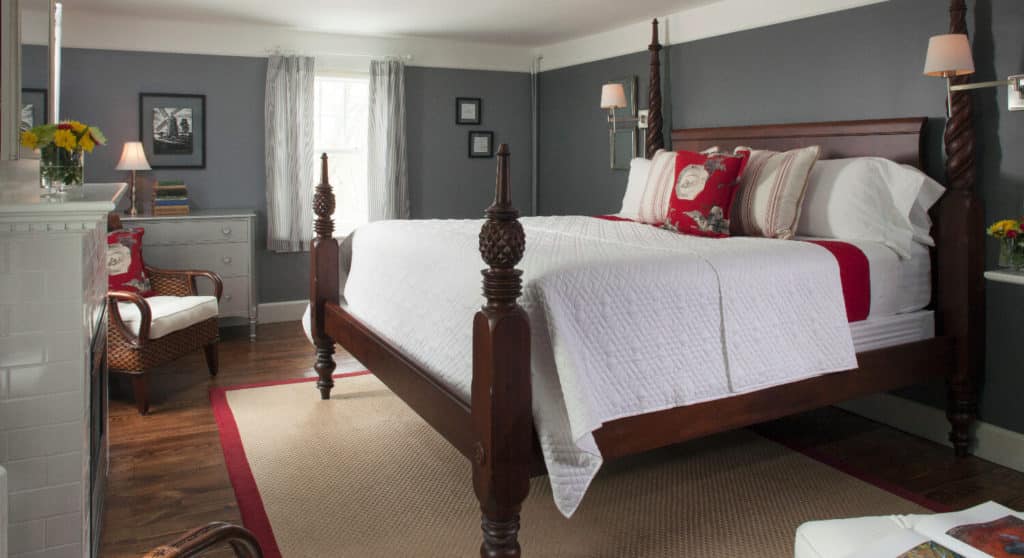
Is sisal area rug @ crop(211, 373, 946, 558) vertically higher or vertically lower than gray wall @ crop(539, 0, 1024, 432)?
lower

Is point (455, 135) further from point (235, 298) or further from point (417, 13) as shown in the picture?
point (235, 298)

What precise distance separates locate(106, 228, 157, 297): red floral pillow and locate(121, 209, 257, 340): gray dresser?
56 cm

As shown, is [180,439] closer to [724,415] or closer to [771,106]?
[724,415]

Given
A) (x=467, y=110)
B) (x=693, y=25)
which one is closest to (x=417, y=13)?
(x=467, y=110)

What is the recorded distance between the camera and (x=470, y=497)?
9.90 ft

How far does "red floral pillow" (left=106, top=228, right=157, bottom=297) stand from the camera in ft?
14.8

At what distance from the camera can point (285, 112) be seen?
5.94m

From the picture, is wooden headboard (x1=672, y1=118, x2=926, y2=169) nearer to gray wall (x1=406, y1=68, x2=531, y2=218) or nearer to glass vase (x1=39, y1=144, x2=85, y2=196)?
gray wall (x1=406, y1=68, x2=531, y2=218)

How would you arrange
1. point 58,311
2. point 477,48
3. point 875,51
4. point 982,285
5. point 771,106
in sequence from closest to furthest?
1. point 58,311
2. point 982,285
3. point 875,51
4. point 771,106
5. point 477,48

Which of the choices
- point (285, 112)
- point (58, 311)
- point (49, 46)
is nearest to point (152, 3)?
point (285, 112)

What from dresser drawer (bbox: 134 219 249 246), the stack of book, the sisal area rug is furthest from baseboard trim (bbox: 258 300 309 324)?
the sisal area rug

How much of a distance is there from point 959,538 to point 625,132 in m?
4.62

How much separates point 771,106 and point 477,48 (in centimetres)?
293

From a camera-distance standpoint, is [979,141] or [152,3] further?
[152,3]
